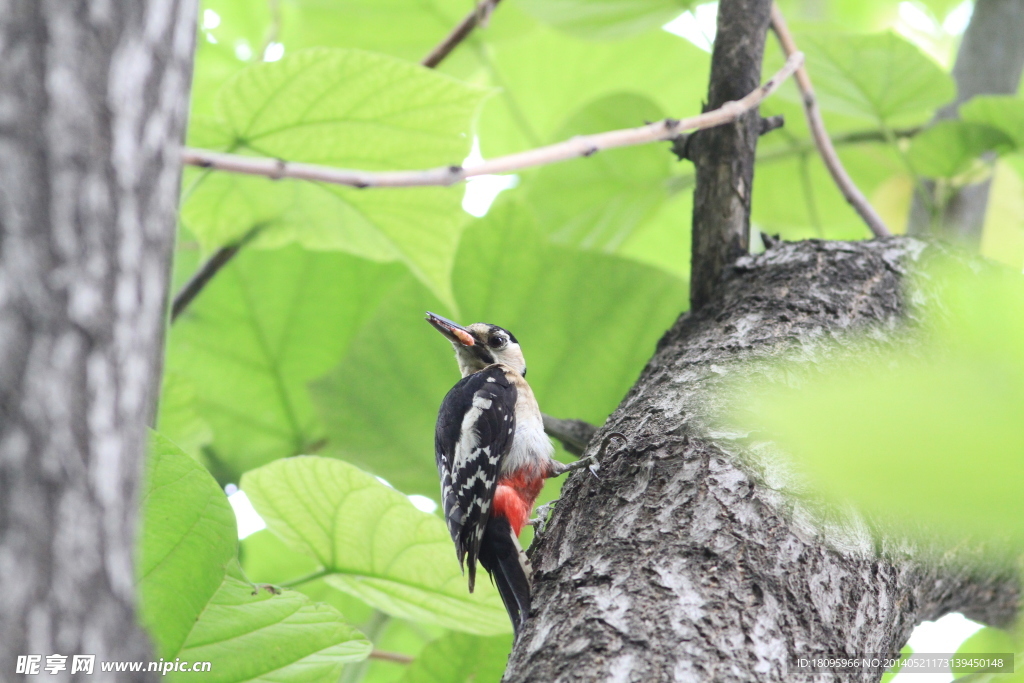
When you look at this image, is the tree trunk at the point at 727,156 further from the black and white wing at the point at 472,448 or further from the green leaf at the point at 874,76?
the black and white wing at the point at 472,448

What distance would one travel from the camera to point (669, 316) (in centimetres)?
196

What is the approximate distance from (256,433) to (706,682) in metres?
1.56

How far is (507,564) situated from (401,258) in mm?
689

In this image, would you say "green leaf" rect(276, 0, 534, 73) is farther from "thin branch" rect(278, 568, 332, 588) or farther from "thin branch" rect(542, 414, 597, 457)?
"thin branch" rect(278, 568, 332, 588)

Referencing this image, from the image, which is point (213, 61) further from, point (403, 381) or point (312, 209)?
point (403, 381)

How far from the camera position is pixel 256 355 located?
7.16 feet

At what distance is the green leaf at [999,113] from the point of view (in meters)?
1.87

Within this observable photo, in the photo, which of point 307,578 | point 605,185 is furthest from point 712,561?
point 605,185

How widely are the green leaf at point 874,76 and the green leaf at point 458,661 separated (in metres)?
1.40

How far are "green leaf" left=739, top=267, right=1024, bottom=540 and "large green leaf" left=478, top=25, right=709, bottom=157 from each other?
2.40 meters

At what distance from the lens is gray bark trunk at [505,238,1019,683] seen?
0.91m

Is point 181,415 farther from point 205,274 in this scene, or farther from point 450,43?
point 450,43

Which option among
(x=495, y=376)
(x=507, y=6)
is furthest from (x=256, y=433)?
(x=507, y=6)

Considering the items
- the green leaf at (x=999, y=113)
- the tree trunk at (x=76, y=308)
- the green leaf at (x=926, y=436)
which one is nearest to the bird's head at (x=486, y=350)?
the green leaf at (x=999, y=113)
